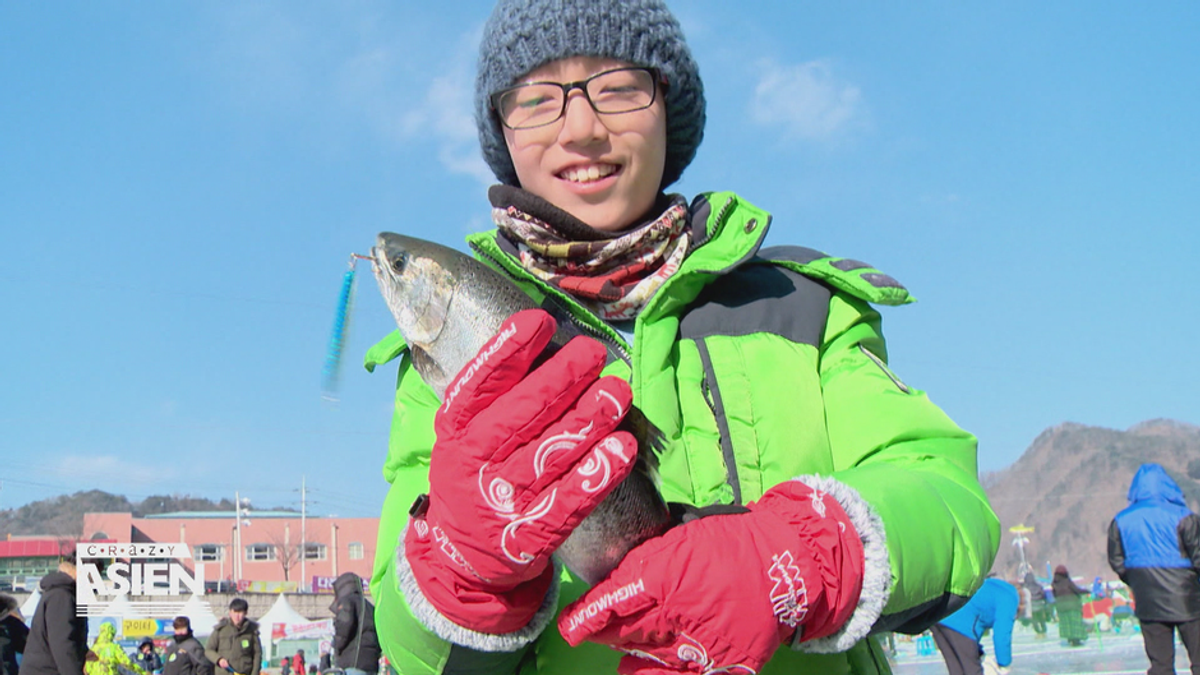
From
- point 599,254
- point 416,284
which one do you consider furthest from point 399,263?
point 599,254

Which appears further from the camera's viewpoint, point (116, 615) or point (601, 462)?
point (116, 615)

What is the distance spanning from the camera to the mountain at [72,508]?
13138 cm

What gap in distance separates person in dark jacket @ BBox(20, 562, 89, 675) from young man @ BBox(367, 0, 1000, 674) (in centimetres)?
842

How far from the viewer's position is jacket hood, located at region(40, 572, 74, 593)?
8.83 metres

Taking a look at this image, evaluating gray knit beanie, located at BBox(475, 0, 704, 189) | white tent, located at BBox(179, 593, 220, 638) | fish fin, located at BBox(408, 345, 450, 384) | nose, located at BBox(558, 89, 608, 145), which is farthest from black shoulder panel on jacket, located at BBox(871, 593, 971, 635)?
white tent, located at BBox(179, 593, 220, 638)

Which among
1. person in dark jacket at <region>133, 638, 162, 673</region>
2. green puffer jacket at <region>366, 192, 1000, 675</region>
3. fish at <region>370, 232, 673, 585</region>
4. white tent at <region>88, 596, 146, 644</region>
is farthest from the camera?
white tent at <region>88, 596, 146, 644</region>

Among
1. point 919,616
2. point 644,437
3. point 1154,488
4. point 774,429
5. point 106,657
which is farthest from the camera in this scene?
point 106,657

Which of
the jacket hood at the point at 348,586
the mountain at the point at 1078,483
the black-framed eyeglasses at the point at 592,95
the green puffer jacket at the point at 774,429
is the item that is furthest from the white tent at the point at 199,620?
the mountain at the point at 1078,483

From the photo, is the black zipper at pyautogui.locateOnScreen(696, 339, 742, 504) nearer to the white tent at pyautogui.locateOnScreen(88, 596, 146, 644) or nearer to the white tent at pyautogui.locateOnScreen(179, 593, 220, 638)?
the white tent at pyautogui.locateOnScreen(88, 596, 146, 644)

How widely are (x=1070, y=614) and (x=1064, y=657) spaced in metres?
1.45

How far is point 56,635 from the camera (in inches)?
345

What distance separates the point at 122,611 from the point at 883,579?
27.6m

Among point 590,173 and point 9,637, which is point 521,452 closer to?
point 590,173

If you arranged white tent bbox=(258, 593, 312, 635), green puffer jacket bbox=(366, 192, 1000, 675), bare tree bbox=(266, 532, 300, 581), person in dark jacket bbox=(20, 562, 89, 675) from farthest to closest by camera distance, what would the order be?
bare tree bbox=(266, 532, 300, 581) < white tent bbox=(258, 593, 312, 635) < person in dark jacket bbox=(20, 562, 89, 675) < green puffer jacket bbox=(366, 192, 1000, 675)
